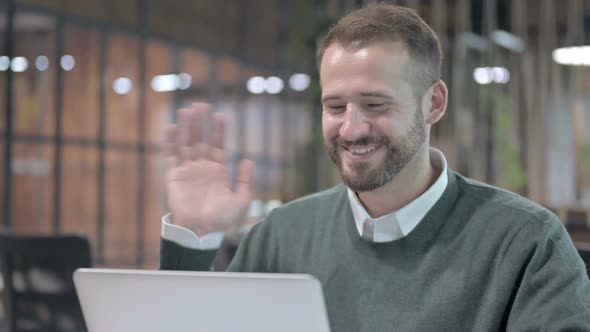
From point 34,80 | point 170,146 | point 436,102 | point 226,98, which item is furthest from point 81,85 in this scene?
point 436,102

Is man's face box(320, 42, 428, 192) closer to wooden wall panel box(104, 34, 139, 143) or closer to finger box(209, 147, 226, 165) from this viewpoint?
finger box(209, 147, 226, 165)

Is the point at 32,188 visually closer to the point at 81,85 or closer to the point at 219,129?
the point at 81,85

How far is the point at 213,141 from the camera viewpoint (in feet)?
5.26

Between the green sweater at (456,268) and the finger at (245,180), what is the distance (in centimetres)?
14

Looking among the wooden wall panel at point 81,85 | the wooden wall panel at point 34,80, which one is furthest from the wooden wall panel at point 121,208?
the wooden wall panel at point 34,80

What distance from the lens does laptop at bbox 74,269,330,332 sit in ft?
3.44

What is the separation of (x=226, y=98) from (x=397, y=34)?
9553mm

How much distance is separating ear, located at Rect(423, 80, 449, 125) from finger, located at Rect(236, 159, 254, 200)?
0.36 m

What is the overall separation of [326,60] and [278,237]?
15.5 inches

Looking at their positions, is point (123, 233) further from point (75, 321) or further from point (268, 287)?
point (268, 287)

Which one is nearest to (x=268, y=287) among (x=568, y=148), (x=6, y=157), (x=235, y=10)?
A: (x=568, y=148)

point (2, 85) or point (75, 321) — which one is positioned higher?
point (2, 85)

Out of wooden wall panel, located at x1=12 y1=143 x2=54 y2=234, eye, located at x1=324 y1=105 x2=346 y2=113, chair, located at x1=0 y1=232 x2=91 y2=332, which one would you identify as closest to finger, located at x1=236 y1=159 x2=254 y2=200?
eye, located at x1=324 y1=105 x2=346 y2=113

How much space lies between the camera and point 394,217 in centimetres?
148
